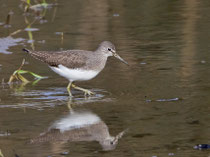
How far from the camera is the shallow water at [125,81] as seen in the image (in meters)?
6.43

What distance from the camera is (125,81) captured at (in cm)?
908

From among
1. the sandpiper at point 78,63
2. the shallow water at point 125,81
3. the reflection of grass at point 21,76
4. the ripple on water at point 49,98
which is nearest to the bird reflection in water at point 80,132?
the shallow water at point 125,81

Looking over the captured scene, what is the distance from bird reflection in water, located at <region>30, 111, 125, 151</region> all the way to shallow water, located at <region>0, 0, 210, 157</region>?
0.29 ft

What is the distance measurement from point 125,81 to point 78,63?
2.66 feet

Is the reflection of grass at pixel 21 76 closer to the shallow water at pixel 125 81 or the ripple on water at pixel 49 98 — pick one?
the shallow water at pixel 125 81

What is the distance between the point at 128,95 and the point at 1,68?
2787 mm

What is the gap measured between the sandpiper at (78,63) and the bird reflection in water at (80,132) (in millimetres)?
1253

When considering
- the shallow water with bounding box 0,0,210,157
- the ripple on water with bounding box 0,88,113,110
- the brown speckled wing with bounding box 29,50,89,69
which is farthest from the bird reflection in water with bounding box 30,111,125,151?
the brown speckled wing with bounding box 29,50,89,69

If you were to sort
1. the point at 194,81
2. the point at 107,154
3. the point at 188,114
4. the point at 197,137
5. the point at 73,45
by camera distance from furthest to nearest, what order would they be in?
the point at 73,45, the point at 194,81, the point at 188,114, the point at 197,137, the point at 107,154

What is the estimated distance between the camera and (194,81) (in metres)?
8.88

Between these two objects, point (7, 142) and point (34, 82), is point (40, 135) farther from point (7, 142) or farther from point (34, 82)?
point (34, 82)

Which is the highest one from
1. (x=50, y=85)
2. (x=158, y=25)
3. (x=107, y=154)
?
(x=158, y=25)

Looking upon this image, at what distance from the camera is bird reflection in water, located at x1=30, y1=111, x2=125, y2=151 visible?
21.3 ft

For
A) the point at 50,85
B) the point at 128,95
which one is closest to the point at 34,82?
the point at 50,85
